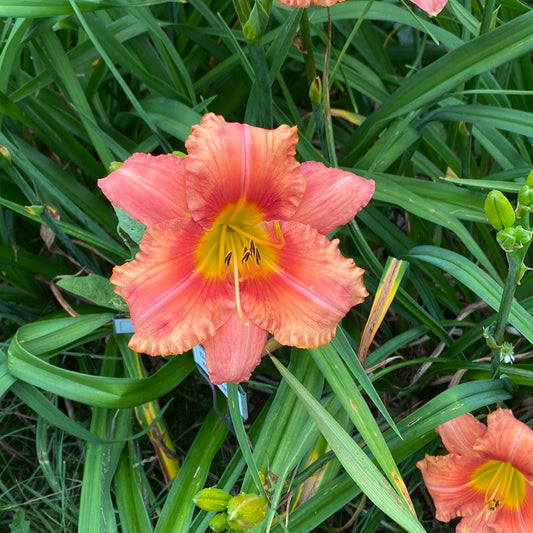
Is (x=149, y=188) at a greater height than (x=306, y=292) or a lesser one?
greater

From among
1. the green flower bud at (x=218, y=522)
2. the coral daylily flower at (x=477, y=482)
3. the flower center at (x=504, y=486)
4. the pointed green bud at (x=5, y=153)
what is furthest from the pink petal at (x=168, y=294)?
the flower center at (x=504, y=486)

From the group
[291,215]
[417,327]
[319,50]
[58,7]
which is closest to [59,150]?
[58,7]

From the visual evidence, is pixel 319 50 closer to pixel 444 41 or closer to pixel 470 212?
pixel 444 41

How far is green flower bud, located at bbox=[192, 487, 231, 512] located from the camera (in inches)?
35.3

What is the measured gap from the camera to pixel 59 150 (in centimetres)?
147

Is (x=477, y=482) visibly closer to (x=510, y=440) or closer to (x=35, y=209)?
(x=510, y=440)

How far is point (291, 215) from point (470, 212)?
1.40 ft

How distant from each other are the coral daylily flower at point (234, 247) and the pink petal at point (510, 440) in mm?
317

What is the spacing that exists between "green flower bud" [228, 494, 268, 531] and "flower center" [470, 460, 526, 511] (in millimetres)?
428

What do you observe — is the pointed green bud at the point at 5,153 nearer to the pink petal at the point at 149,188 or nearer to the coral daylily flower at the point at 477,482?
the pink petal at the point at 149,188

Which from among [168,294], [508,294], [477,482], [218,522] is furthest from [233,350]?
[477,482]

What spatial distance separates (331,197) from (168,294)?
0.88ft

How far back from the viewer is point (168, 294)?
35.7 inches

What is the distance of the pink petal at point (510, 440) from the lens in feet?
3.35
